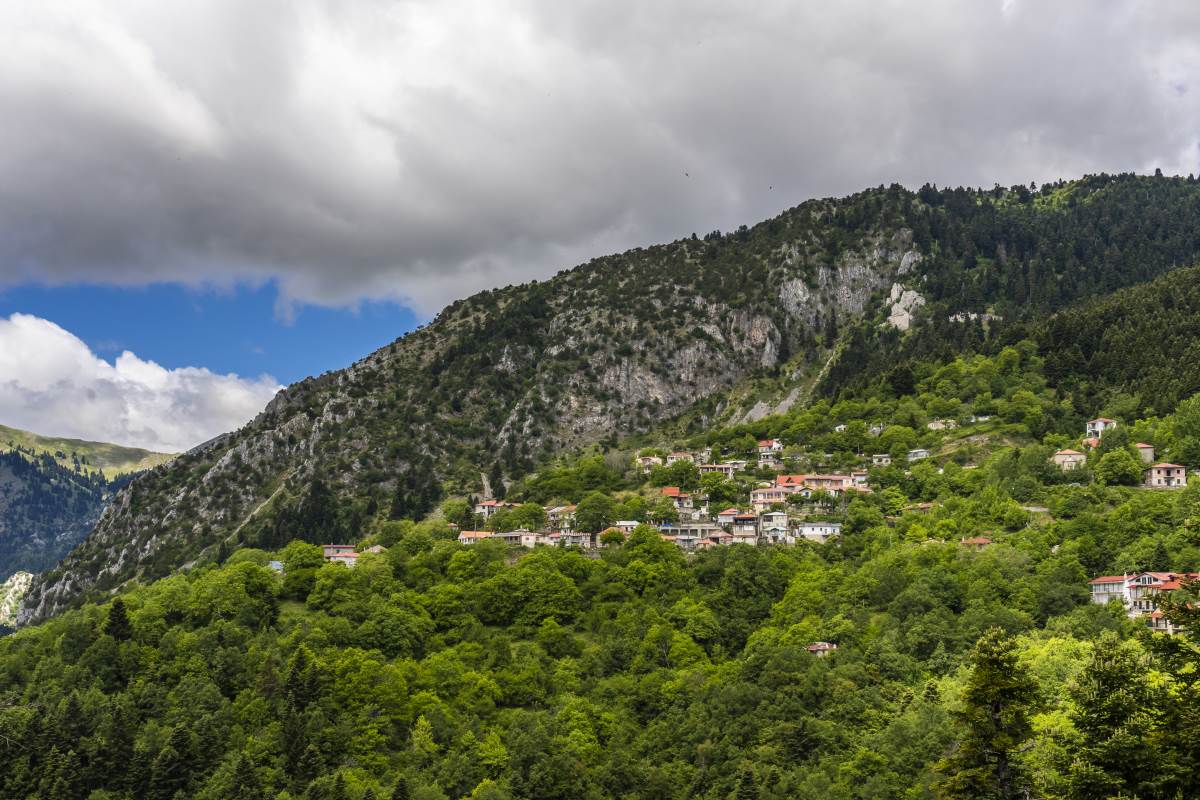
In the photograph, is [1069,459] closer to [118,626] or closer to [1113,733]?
[1113,733]

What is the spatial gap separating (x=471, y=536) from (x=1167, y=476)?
2904 inches

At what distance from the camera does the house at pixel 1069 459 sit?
9815cm

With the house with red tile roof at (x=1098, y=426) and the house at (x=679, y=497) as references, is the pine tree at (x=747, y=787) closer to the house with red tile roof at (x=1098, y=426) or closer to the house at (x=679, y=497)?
the house at (x=679, y=497)

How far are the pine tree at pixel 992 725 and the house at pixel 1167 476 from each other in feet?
231

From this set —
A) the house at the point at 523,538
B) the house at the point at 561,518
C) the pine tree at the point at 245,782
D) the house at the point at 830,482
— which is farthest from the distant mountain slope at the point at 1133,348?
the pine tree at the point at 245,782

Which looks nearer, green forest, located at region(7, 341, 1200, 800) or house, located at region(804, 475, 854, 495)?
green forest, located at region(7, 341, 1200, 800)

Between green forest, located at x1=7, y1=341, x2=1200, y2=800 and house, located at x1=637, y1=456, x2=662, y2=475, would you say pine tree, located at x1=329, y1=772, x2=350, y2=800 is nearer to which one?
green forest, located at x1=7, y1=341, x2=1200, y2=800

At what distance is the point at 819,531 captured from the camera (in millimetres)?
102375

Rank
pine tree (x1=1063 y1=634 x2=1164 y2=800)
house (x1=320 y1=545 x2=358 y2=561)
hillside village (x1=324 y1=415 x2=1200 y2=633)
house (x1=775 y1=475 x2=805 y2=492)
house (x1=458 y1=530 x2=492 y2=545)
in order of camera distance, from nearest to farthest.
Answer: pine tree (x1=1063 y1=634 x2=1164 y2=800) < hillside village (x1=324 y1=415 x2=1200 y2=633) < house (x1=458 y1=530 x2=492 y2=545) < house (x1=320 y1=545 x2=358 y2=561) < house (x1=775 y1=475 x2=805 y2=492)

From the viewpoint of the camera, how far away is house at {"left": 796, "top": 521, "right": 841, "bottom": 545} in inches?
3991

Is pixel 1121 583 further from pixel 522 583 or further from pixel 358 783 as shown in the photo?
pixel 358 783

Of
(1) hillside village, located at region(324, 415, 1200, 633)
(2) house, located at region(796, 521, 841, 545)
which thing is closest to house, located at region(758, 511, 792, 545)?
(1) hillside village, located at region(324, 415, 1200, 633)

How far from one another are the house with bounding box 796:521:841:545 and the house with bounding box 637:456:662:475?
116 ft

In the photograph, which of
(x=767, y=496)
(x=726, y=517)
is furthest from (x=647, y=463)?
(x=726, y=517)
